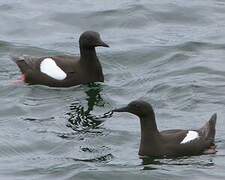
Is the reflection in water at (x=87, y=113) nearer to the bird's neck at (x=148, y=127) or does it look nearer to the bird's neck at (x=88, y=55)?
the bird's neck at (x=88, y=55)

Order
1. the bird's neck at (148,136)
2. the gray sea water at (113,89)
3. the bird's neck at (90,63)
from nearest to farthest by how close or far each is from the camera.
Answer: the gray sea water at (113,89), the bird's neck at (148,136), the bird's neck at (90,63)

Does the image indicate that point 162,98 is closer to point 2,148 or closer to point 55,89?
point 55,89

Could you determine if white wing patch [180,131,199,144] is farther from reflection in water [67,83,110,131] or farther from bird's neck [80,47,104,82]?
bird's neck [80,47,104,82]

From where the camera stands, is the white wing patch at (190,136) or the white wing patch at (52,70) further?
the white wing patch at (52,70)

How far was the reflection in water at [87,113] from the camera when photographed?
14.3 metres

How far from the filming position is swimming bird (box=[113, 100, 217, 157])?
1292 cm

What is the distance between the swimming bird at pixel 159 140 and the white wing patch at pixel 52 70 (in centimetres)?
319

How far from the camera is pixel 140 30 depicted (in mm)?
19594

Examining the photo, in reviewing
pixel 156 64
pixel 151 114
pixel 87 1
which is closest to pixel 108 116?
pixel 151 114

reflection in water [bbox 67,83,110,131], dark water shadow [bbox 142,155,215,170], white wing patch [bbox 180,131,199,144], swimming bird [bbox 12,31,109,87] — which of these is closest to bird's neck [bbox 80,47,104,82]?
swimming bird [bbox 12,31,109,87]

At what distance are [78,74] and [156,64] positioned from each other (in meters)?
1.73

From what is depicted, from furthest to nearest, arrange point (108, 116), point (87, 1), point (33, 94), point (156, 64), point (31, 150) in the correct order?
point (87, 1), point (156, 64), point (33, 94), point (108, 116), point (31, 150)

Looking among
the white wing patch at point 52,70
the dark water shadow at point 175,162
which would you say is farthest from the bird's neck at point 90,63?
the dark water shadow at point 175,162

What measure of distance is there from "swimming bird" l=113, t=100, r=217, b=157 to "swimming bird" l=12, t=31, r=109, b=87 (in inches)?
Answer: 126
